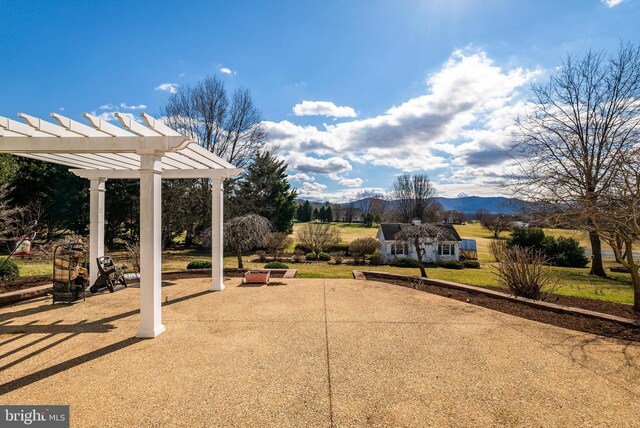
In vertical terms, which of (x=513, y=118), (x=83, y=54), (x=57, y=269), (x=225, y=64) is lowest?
(x=57, y=269)

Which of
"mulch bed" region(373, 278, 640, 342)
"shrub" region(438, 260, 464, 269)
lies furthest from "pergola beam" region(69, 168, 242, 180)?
"shrub" region(438, 260, 464, 269)

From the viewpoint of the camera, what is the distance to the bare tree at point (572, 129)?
669cm

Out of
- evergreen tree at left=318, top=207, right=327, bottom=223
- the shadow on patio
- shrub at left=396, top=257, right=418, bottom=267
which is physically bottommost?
shrub at left=396, top=257, right=418, bottom=267

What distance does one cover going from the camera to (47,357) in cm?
378

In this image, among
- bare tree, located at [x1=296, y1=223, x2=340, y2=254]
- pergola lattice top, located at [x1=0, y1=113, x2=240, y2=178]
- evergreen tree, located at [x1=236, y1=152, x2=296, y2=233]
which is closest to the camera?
pergola lattice top, located at [x1=0, y1=113, x2=240, y2=178]

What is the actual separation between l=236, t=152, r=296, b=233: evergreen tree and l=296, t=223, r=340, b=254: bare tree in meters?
6.41

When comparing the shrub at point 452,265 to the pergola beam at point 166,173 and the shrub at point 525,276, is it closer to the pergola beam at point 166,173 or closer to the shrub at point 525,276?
the shrub at point 525,276

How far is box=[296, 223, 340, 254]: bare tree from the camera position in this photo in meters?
22.0

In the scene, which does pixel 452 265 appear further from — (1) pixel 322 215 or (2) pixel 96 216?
(1) pixel 322 215

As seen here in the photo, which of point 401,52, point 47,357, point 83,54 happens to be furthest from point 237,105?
point 47,357

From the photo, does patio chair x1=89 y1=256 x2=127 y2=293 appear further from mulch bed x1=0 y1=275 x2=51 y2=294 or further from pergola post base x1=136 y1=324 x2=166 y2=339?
pergola post base x1=136 y1=324 x2=166 y2=339

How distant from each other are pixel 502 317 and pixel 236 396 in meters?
5.02

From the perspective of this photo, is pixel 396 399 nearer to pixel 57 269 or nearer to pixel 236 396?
pixel 236 396

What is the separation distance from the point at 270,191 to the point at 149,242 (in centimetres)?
2470
